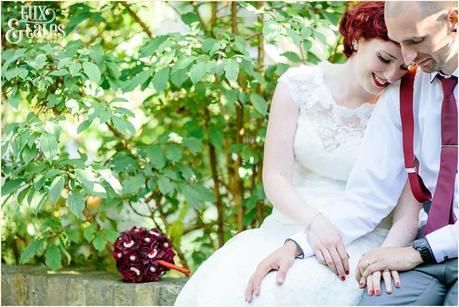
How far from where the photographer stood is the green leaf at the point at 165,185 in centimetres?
333

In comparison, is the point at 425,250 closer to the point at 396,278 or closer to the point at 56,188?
the point at 396,278

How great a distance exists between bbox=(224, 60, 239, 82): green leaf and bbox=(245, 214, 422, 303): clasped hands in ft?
2.07

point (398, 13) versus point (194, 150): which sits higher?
point (398, 13)

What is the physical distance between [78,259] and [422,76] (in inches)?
69.8

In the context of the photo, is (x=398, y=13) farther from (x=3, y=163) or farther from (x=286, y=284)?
(x=3, y=163)

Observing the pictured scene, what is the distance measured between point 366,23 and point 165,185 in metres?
1.01

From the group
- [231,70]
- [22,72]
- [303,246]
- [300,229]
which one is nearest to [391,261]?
[303,246]

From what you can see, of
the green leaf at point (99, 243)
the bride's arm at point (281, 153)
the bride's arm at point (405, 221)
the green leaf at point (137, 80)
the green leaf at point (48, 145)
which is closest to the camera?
the bride's arm at point (405, 221)

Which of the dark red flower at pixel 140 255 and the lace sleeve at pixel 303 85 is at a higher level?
the lace sleeve at pixel 303 85

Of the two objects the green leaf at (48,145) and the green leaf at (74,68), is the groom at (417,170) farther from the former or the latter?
the green leaf at (74,68)

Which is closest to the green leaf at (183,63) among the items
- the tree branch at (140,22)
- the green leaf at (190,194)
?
the green leaf at (190,194)

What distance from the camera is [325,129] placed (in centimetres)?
288

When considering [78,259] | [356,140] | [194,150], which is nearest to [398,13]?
[356,140]

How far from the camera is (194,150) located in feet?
11.5
